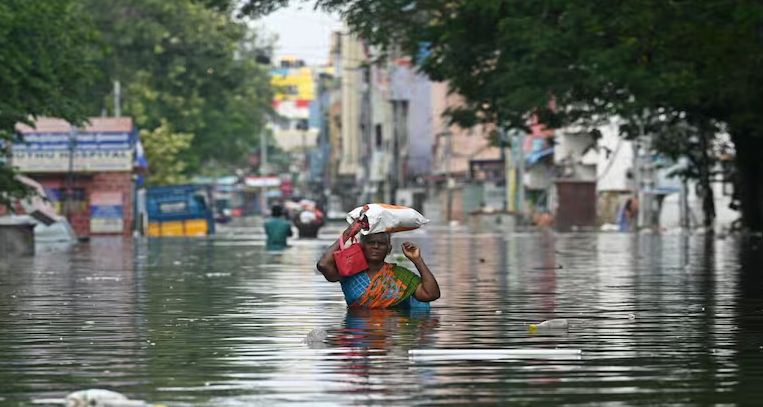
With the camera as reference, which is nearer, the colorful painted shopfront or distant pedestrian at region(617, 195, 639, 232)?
distant pedestrian at region(617, 195, 639, 232)

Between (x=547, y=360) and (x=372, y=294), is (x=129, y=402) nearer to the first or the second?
(x=547, y=360)

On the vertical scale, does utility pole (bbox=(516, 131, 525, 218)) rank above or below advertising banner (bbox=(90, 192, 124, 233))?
above

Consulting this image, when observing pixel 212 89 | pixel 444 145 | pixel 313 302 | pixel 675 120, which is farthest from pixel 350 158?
pixel 313 302

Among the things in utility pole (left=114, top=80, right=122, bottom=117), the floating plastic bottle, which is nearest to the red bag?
the floating plastic bottle

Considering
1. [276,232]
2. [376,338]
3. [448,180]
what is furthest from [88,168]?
[376,338]

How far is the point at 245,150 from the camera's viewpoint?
124m

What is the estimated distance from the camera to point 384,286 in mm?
18469

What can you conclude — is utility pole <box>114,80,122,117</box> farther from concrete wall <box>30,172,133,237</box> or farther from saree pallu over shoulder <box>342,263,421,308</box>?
saree pallu over shoulder <box>342,263,421,308</box>

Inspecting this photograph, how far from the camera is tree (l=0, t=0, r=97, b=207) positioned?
140 ft

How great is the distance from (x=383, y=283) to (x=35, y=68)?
27.5 m

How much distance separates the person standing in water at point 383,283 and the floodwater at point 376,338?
195 mm

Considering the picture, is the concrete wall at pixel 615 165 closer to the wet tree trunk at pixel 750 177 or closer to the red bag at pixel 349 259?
the wet tree trunk at pixel 750 177

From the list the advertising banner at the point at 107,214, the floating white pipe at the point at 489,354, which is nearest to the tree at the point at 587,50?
the floating white pipe at the point at 489,354

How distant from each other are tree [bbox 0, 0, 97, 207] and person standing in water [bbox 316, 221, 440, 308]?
24.1 m
